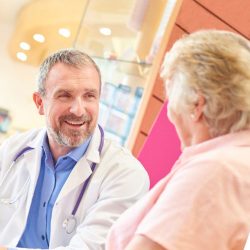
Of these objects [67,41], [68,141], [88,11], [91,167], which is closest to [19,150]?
[68,141]

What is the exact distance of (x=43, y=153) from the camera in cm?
180

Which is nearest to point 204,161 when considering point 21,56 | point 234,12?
point 234,12

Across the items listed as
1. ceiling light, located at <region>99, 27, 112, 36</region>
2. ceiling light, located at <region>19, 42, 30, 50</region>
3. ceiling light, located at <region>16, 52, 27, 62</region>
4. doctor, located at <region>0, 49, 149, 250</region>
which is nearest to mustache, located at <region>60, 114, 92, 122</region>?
doctor, located at <region>0, 49, 149, 250</region>

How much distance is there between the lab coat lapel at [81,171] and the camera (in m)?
1.59

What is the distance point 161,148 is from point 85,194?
428 mm

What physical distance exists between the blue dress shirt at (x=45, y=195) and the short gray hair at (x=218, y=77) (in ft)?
2.50

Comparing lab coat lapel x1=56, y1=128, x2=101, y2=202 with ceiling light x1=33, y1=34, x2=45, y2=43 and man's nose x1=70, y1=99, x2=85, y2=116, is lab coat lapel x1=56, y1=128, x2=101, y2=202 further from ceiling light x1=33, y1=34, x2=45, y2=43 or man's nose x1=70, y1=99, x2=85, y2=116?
ceiling light x1=33, y1=34, x2=45, y2=43

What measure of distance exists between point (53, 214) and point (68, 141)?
29cm

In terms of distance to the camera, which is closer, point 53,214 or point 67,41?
point 53,214

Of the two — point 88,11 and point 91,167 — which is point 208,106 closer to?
point 91,167

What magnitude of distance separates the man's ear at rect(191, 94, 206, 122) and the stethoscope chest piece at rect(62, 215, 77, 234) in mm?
705

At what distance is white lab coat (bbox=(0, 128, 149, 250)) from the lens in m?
1.47

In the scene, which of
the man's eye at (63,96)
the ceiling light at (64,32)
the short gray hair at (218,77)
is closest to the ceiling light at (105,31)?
the man's eye at (63,96)

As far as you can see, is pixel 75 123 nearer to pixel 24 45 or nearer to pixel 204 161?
pixel 204 161
